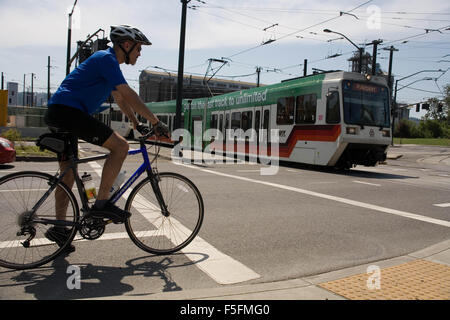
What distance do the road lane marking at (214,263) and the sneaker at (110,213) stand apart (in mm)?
170

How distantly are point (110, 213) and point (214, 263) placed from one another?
1.06m

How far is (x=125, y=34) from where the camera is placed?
3537mm

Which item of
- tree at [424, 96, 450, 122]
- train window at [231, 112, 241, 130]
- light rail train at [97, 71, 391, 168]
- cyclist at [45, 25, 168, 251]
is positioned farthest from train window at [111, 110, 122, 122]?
tree at [424, 96, 450, 122]

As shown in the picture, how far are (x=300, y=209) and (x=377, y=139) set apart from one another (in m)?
8.17

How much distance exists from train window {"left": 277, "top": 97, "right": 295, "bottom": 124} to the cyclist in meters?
12.2

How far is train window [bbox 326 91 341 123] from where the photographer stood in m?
13.1

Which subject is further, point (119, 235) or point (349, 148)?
point (349, 148)

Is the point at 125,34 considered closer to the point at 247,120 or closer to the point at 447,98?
the point at 247,120

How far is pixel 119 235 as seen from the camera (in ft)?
14.6

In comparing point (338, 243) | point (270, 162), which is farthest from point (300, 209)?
point (270, 162)

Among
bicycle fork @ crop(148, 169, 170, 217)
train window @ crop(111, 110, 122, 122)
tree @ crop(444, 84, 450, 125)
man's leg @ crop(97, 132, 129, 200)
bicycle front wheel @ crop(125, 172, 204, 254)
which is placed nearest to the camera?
man's leg @ crop(97, 132, 129, 200)

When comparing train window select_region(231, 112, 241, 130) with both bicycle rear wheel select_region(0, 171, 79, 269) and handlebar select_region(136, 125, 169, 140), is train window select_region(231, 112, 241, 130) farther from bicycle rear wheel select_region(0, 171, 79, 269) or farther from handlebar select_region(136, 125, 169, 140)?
bicycle rear wheel select_region(0, 171, 79, 269)
